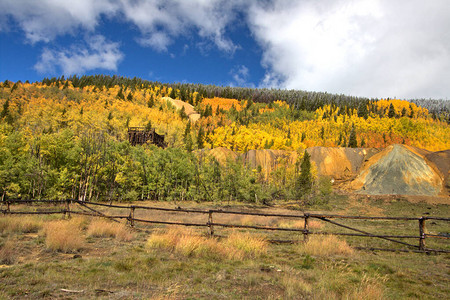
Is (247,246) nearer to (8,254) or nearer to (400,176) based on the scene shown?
(8,254)

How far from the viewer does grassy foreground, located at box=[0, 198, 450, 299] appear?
528 centimetres

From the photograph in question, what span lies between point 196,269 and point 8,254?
213 inches

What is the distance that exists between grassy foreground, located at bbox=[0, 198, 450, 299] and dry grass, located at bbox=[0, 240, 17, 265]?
0.02 meters

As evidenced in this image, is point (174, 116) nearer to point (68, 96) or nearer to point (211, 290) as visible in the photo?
point (68, 96)

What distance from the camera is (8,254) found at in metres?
7.06

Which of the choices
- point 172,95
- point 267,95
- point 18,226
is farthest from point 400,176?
point 267,95

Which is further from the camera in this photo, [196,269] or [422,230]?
[422,230]

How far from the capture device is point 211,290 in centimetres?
550

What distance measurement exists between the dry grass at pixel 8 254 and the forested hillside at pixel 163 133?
2325 cm

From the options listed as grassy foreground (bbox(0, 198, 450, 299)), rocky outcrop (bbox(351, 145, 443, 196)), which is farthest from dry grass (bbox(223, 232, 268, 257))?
rocky outcrop (bbox(351, 145, 443, 196))

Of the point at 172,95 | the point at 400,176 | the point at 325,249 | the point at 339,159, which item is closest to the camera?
the point at 325,249

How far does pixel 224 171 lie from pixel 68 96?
92.4 m

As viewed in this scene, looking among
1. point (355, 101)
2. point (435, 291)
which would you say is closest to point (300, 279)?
point (435, 291)

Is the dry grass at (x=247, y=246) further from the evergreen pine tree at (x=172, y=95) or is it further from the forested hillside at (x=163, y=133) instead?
the evergreen pine tree at (x=172, y=95)
